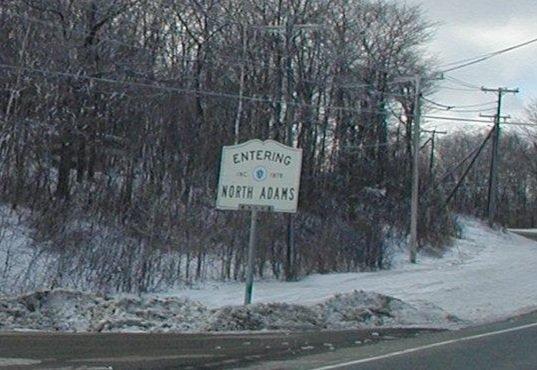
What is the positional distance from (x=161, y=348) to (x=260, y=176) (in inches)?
253

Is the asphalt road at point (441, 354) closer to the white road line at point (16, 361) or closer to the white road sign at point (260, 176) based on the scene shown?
the white road line at point (16, 361)

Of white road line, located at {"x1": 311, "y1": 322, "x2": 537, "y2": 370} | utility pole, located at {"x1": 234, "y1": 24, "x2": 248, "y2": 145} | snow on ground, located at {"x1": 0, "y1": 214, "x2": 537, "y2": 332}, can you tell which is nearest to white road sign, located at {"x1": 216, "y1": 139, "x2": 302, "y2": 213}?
snow on ground, located at {"x1": 0, "y1": 214, "x2": 537, "y2": 332}

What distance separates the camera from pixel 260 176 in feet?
60.1

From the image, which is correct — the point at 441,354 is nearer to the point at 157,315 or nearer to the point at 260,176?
the point at 157,315

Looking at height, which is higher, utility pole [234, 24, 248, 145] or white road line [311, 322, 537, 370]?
utility pole [234, 24, 248, 145]

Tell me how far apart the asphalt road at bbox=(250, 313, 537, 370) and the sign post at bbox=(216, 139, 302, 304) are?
4203 mm

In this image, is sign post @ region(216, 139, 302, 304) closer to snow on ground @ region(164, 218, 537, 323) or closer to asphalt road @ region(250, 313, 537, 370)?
snow on ground @ region(164, 218, 537, 323)

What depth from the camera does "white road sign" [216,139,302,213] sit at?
1822 centimetres

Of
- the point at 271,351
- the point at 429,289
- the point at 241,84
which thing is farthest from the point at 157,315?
the point at 241,84

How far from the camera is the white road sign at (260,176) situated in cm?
1822

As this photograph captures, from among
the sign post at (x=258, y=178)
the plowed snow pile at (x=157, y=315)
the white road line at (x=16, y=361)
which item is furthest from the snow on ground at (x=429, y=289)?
the white road line at (x=16, y=361)

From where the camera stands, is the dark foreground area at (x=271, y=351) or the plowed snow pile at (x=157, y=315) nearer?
the dark foreground area at (x=271, y=351)

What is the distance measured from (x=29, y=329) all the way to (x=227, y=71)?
3484cm

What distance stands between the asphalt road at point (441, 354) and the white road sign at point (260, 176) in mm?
4216
